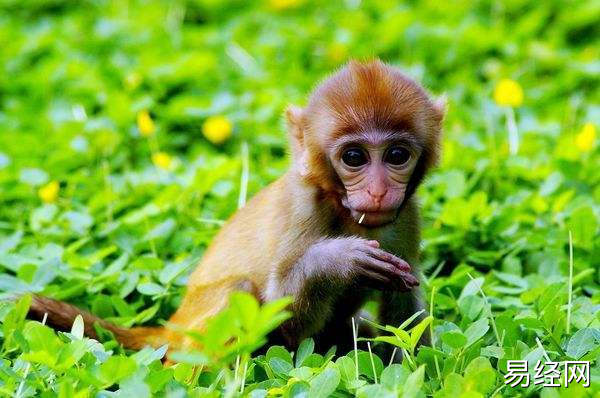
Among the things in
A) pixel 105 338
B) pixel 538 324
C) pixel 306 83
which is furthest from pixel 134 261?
pixel 306 83

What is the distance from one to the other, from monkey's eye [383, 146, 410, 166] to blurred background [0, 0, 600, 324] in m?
1.08

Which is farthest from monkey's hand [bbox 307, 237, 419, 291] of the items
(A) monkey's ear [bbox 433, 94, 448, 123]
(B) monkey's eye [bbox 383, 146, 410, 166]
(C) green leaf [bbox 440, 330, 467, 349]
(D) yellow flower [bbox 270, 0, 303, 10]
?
(D) yellow flower [bbox 270, 0, 303, 10]

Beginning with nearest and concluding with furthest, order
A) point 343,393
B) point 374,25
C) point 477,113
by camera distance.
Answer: point 343,393, point 477,113, point 374,25

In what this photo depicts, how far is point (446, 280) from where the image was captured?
6031mm

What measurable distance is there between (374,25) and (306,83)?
1.30 metres

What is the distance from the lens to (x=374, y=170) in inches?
199

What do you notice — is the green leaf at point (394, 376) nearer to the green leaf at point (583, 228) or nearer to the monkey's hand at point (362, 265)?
the monkey's hand at point (362, 265)

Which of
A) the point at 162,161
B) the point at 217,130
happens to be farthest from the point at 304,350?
the point at 217,130

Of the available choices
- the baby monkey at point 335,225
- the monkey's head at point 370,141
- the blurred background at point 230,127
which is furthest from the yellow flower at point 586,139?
the monkey's head at point 370,141

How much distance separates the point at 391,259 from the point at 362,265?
14cm

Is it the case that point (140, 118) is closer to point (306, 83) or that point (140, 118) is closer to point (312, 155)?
point (306, 83)

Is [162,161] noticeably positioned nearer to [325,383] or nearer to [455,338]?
[455,338]

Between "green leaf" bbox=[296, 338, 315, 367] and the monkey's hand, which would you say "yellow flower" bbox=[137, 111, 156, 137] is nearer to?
the monkey's hand

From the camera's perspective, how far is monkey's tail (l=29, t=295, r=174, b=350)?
545 cm
